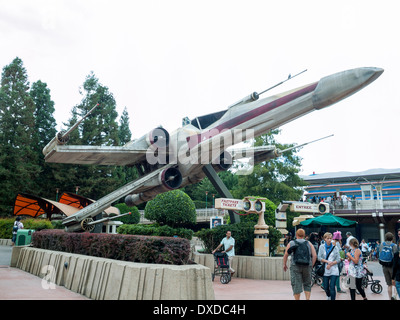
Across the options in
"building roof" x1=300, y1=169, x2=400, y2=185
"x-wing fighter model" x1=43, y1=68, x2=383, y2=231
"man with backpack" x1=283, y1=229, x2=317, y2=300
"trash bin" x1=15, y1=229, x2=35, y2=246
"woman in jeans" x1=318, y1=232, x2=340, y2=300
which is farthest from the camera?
"building roof" x1=300, y1=169, x2=400, y2=185

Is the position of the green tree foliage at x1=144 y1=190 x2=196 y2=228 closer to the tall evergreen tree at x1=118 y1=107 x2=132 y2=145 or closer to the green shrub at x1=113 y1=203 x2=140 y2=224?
the green shrub at x1=113 y1=203 x2=140 y2=224

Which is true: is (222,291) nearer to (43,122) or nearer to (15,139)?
(15,139)

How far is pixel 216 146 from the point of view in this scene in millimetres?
11328

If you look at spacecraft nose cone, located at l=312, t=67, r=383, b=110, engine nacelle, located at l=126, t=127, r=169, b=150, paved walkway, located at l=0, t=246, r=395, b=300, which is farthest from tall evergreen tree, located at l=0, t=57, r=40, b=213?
spacecraft nose cone, located at l=312, t=67, r=383, b=110

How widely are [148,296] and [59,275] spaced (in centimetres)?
394

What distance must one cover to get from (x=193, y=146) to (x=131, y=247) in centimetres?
602

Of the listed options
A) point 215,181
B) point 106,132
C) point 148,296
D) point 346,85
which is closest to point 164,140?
point 215,181

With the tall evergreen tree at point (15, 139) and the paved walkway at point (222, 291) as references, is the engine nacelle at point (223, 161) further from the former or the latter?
the tall evergreen tree at point (15, 139)

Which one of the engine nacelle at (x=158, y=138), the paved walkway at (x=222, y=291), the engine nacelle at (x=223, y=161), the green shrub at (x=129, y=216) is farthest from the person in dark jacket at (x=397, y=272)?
the green shrub at (x=129, y=216)

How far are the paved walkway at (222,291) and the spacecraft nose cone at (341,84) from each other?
489 centimetres

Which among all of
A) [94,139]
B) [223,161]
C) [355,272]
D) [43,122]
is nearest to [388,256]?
[355,272]

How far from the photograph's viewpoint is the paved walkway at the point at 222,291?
6.79 m

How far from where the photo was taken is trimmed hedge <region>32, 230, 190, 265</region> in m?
6.45
